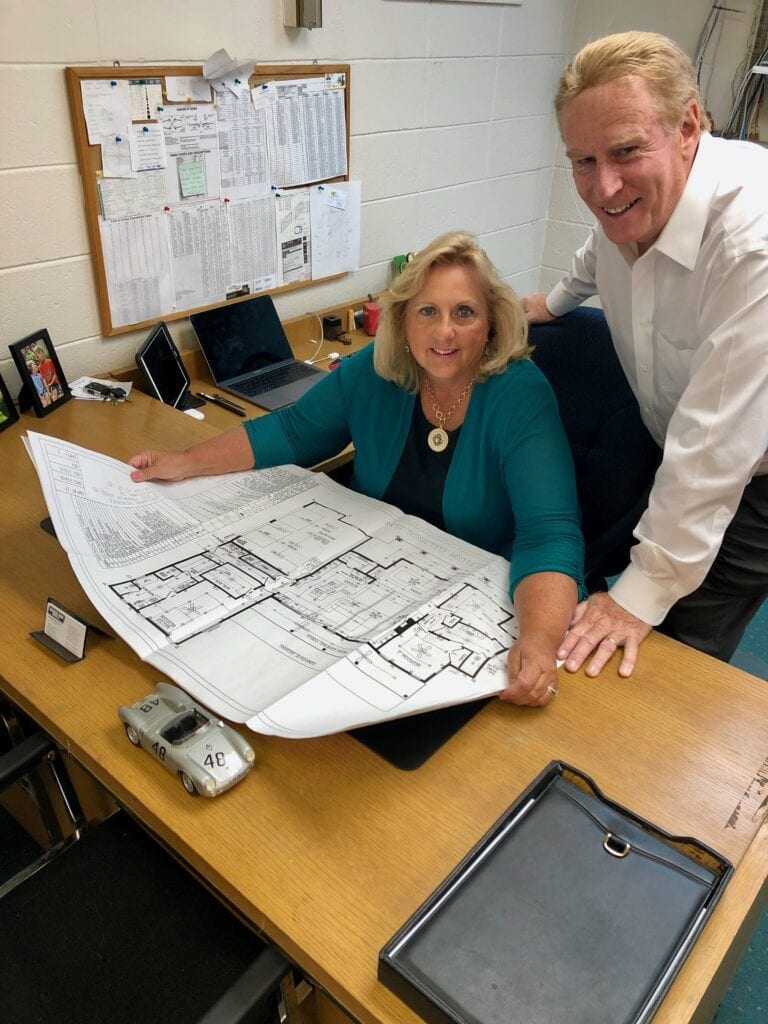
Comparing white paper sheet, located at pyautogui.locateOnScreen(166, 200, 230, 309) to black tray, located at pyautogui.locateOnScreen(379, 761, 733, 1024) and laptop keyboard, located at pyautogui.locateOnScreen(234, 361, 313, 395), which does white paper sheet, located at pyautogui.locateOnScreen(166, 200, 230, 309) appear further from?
black tray, located at pyautogui.locateOnScreen(379, 761, 733, 1024)

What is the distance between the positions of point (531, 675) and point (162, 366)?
1358 mm

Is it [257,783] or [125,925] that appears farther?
[125,925]

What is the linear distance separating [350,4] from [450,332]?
4.47 feet

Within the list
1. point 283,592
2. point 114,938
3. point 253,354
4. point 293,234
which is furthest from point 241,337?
point 114,938

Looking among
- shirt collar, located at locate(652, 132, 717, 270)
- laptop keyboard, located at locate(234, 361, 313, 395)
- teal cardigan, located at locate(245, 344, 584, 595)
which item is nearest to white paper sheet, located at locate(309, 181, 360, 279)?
laptop keyboard, located at locate(234, 361, 313, 395)

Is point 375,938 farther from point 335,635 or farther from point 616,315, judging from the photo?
point 616,315

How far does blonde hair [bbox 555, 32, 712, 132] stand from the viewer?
3.55 ft

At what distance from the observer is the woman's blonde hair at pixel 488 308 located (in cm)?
135

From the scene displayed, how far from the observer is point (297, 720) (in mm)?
889

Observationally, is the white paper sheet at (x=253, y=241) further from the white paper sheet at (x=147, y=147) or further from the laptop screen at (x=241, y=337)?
the white paper sheet at (x=147, y=147)

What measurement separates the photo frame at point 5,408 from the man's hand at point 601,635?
1.30 m

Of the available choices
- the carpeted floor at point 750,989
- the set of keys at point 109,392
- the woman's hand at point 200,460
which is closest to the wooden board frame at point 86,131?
the set of keys at point 109,392

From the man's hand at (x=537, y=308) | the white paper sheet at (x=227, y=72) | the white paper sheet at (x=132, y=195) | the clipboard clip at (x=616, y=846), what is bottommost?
the clipboard clip at (x=616, y=846)

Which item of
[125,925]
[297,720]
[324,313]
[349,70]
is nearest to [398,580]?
[297,720]
